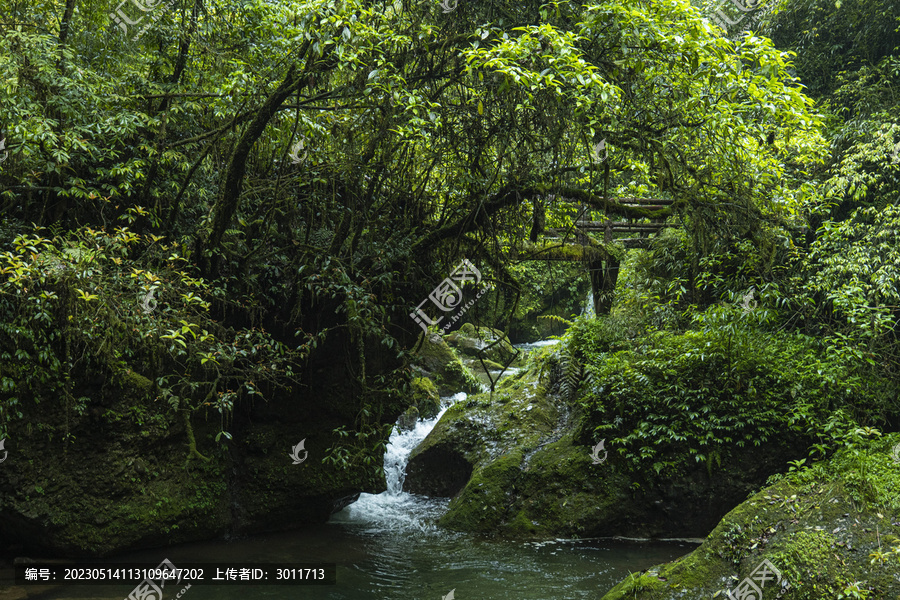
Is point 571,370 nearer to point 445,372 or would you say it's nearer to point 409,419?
point 409,419

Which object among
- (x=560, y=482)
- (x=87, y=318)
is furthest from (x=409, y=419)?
(x=87, y=318)

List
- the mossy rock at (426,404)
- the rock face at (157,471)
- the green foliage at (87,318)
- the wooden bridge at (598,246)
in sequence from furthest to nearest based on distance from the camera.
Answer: the mossy rock at (426,404), the wooden bridge at (598,246), the rock face at (157,471), the green foliage at (87,318)

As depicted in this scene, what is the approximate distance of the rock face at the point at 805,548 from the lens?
4.97 meters

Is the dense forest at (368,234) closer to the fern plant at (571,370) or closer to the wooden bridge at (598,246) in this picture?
the wooden bridge at (598,246)

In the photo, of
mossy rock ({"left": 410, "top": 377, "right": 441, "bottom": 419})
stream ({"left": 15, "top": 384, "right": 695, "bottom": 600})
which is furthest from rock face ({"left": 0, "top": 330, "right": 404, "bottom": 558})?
mossy rock ({"left": 410, "top": 377, "right": 441, "bottom": 419})

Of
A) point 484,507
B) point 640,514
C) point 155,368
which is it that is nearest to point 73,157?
point 155,368

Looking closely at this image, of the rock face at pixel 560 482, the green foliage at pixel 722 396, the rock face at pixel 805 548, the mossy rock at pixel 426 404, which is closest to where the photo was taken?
the rock face at pixel 805 548

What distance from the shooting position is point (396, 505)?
994 cm

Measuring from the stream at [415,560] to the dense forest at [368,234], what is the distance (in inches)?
16.5

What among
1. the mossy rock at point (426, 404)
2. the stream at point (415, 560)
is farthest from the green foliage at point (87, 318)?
the mossy rock at point (426, 404)

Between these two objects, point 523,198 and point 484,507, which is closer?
point 523,198

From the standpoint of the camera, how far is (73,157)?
6340 mm

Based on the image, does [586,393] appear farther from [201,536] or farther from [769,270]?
[201,536]

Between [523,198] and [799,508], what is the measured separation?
4533 mm
